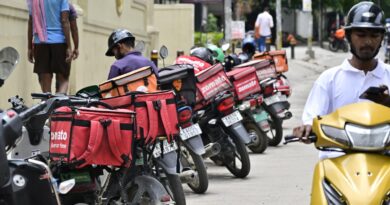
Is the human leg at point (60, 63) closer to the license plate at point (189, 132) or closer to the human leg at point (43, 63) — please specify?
the human leg at point (43, 63)

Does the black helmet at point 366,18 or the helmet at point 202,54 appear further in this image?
the helmet at point 202,54

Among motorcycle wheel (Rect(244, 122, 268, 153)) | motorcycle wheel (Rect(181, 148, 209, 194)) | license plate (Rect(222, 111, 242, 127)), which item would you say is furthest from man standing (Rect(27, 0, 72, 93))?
motorcycle wheel (Rect(244, 122, 268, 153))

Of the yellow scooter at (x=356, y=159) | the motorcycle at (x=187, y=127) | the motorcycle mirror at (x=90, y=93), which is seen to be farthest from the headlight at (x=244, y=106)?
the yellow scooter at (x=356, y=159)

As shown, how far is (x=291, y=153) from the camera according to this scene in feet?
45.0

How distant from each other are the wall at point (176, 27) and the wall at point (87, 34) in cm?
421

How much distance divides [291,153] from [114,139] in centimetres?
715

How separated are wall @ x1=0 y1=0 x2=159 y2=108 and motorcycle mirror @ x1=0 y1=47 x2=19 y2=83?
263 inches

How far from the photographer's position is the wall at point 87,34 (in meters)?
12.5

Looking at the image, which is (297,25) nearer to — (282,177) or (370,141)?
(282,177)

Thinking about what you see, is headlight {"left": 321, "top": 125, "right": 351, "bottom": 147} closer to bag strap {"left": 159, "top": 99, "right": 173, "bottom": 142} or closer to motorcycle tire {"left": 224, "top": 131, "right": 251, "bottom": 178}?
bag strap {"left": 159, "top": 99, "right": 173, "bottom": 142}

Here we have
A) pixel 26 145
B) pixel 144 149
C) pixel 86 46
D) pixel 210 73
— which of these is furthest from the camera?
pixel 86 46

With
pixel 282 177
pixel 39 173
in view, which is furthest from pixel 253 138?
pixel 39 173

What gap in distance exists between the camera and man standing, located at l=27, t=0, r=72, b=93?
1179 centimetres

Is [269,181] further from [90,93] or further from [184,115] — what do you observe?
[90,93]
